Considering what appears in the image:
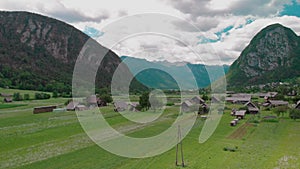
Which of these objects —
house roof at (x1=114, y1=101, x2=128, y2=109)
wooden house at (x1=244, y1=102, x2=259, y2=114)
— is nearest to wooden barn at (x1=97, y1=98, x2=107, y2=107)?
house roof at (x1=114, y1=101, x2=128, y2=109)

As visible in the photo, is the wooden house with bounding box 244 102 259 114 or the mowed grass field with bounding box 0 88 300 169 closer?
the mowed grass field with bounding box 0 88 300 169

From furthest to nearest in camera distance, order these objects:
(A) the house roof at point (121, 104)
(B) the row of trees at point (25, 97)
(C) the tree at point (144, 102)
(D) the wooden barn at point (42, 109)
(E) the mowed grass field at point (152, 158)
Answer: (B) the row of trees at point (25, 97)
(A) the house roof at point (121, 104)
(C) the tree at point (144, 102)
(D) the wooden barn at point (42, 109)
(E) the mowed grass field at point (152, 158)

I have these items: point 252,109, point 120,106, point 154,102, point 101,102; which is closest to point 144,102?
point 154,102

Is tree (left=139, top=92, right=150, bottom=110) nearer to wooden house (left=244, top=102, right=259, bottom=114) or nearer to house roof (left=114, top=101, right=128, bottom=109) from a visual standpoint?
Result: house roof (left=114, top=101, right=128, bottom=109)

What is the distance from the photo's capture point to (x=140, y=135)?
37.2 meters

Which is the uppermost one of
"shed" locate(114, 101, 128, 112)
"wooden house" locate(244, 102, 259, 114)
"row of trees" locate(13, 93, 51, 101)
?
"row of trees" locate(13, 93, 51, 101)

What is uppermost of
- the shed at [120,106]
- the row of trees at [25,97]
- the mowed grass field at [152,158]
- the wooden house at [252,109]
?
the row of trees at [25,97]

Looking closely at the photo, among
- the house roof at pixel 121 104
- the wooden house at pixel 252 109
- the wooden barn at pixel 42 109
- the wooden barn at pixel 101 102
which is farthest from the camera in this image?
the wooden barn at pixel 101 102

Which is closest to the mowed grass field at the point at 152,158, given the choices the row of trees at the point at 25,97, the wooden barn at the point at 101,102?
the wooden barn at the point at 101,102

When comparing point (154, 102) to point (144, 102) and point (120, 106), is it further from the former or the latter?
point (120, 106)

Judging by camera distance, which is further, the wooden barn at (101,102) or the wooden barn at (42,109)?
the wooden barn at (101,102)

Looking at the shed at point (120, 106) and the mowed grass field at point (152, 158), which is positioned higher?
the shed at point (120, 106)

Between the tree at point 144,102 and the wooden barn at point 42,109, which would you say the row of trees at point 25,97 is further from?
the tree at point 144,102

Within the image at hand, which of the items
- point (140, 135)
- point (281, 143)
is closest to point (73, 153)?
point (140, 135)
